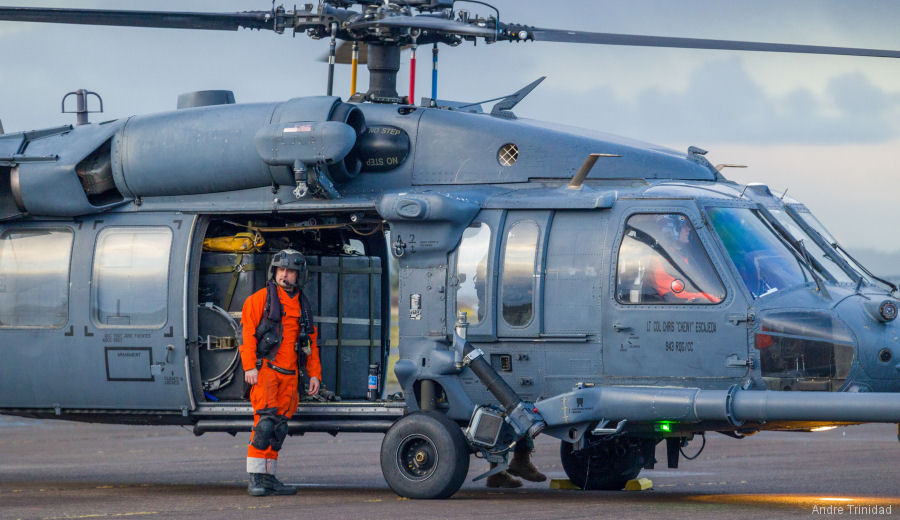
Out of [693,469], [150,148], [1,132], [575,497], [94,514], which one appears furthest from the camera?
[693,469]

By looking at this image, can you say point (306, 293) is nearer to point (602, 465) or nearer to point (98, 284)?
point (98, 284)

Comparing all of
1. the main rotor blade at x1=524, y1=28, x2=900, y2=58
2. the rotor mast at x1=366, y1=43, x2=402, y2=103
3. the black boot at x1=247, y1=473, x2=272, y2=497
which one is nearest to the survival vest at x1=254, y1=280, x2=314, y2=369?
the black boot at x1=247, y1=473, x2=272, y2=497

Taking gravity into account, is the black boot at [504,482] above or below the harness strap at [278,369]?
below

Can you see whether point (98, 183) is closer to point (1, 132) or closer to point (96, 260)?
point (96, 260)

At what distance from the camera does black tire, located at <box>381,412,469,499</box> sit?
37.6ft

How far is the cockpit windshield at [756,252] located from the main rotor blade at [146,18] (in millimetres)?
4751

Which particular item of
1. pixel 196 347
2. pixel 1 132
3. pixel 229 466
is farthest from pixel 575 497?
pixel 1 132

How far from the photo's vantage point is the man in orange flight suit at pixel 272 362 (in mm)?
11977

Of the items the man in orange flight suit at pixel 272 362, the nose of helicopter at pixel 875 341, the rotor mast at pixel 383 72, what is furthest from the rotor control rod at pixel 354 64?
the nose of helicopter at pixel 875 341

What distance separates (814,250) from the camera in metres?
11.7

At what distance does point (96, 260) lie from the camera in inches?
521

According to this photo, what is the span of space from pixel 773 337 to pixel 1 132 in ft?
27.7

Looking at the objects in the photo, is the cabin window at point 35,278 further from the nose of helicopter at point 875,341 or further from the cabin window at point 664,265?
the nose of helicopter at point 875,341

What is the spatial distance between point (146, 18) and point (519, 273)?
4.30 metres
